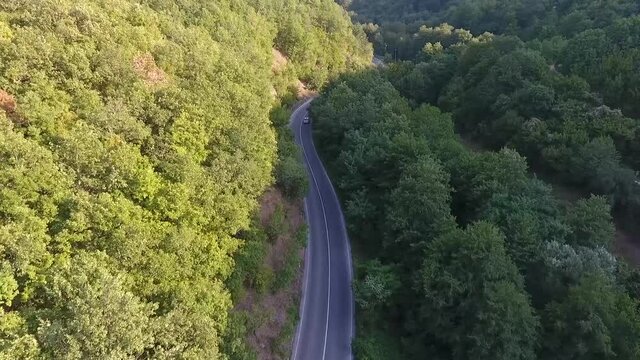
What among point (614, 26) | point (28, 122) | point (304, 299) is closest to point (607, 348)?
point (304, 299)

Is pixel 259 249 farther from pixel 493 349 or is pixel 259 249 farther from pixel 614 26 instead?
pixel 614 26

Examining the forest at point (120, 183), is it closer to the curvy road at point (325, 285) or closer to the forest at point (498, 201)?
the curvy road at point (325, 285)

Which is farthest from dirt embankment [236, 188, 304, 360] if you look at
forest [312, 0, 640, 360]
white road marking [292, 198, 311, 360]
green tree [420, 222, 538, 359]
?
green tree [420, 222, 538, 359]

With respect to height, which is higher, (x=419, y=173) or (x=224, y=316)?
(x=419, y=173)

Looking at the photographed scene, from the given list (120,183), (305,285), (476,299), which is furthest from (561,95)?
(120,183)

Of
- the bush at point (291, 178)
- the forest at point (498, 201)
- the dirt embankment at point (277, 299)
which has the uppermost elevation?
the forest at point (498, 201)

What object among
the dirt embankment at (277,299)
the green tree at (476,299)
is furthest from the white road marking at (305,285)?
the green tree at (476,299)

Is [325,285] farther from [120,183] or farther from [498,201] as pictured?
[120,183]

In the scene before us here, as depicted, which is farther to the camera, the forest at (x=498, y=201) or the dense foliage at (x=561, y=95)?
the dense foliage at (x=561, y=95)
